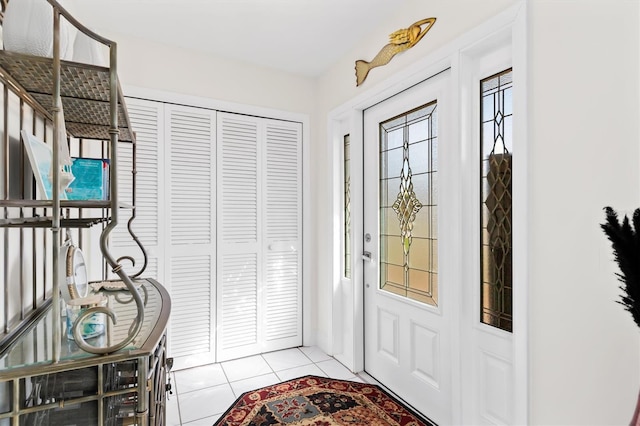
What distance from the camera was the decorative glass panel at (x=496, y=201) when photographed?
5.17ft

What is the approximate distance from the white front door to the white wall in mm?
499

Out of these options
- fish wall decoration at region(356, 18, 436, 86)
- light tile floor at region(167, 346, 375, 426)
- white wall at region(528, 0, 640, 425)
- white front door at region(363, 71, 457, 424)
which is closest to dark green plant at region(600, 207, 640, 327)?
white wall at region(528, 0, 640, 425)

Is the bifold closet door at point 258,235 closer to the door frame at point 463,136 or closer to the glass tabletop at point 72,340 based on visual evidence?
the door frame at point 463,136

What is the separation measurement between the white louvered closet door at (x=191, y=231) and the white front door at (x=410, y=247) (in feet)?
4.32

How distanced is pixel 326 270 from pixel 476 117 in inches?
71.4

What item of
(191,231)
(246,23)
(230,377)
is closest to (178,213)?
(191,231)

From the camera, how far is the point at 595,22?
3.85 feet

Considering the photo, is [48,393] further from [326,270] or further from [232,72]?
[232,72]

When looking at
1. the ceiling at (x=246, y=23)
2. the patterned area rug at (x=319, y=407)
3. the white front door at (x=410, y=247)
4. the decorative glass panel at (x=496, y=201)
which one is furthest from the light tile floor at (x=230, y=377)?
the ceiling at (x=246, y=23)

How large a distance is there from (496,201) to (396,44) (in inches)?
47.6

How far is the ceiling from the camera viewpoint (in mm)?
2082

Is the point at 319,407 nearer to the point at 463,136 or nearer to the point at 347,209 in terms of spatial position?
the point at 347,209

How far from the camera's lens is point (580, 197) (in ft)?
3.99

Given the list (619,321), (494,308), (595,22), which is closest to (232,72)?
(595,22)
